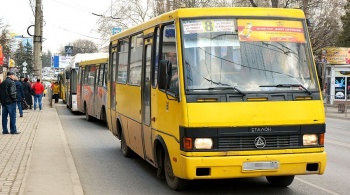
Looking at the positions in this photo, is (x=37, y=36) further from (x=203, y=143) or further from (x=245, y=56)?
(x=203, y=143)

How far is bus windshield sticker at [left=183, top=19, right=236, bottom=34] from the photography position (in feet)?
25.0

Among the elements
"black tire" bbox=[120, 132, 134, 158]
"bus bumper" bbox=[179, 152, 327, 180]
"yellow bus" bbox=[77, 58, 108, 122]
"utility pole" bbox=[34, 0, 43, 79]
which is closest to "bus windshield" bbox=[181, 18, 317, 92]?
"bus bumper" bbox=[179, 152, 327, 180]

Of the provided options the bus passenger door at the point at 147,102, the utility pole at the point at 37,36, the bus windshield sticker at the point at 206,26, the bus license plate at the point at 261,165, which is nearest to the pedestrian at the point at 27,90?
the utility pole at the point at 37,36

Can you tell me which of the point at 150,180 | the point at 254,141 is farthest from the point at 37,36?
the point at 254,141

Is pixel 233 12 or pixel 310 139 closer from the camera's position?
pixel 310 139

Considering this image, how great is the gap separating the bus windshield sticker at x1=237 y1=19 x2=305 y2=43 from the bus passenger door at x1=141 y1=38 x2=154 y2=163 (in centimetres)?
195

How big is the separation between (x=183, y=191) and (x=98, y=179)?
1.92m

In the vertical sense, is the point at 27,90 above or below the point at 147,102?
below

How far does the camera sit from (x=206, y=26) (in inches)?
301

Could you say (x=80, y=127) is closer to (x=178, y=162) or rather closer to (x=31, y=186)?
(x=31, y=186)

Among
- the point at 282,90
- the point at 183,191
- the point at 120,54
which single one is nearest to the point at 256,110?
the point at 282,90

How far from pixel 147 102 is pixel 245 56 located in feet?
7.01

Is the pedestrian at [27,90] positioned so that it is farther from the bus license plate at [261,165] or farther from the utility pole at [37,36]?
the bus license plate at [261,165]

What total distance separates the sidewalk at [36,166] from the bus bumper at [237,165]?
182cm
